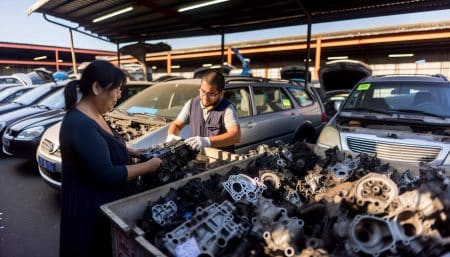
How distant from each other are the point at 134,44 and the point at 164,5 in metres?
4.36

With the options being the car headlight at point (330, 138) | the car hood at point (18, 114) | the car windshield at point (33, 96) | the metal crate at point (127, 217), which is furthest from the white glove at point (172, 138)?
the car windshield at point (33, 96)

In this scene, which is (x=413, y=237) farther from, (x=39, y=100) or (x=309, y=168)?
(x=39, y=100)

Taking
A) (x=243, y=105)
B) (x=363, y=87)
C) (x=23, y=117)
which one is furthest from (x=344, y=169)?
(x=23, y=117)

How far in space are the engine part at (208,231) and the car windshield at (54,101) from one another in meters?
6.32

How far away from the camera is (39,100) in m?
7.48

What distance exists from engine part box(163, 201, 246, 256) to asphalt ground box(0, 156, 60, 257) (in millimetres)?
2319

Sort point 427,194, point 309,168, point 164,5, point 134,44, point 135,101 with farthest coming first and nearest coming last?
point 134,44, point 164,5, point 135,101, point 309,168, point 427,194

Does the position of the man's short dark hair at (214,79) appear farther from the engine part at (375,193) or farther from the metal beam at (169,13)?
the metal beam at (169,13)

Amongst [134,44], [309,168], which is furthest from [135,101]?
[134,44]

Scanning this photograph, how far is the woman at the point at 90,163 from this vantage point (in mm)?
1487

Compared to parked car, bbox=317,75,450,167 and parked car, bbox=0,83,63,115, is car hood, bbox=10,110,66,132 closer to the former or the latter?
parked car, bbox=0,83,63,115

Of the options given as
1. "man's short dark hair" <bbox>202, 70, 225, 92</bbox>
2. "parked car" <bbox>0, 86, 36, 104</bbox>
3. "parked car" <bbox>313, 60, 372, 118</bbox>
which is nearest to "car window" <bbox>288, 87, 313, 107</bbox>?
"parked car" <bbox>313, 60, 372, 118</bbox>

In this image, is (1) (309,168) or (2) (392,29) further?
(2) (392,29)

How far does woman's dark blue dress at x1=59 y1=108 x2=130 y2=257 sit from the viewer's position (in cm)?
148
